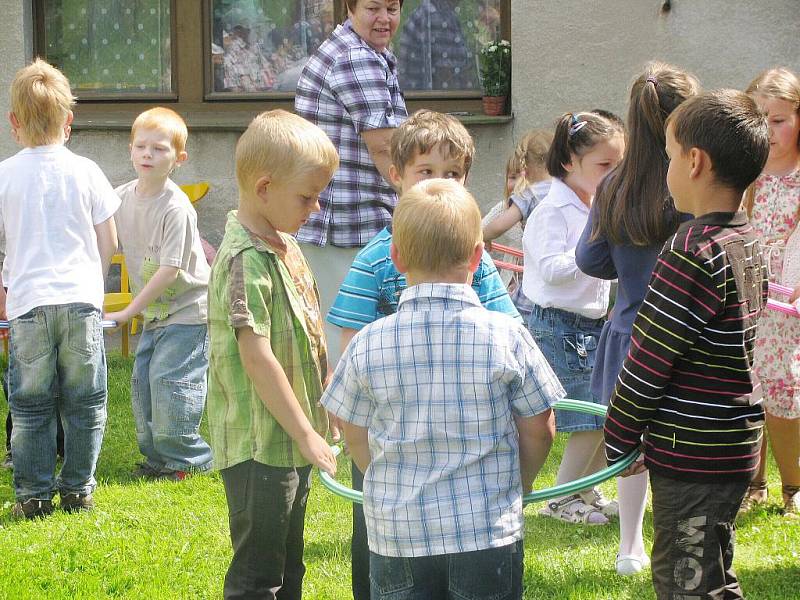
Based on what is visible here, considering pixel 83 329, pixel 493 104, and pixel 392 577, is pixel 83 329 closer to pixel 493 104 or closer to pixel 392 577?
pixel 392 577

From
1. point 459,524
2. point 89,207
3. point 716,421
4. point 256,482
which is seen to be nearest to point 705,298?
point 716,421

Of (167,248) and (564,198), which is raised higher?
(564,198)

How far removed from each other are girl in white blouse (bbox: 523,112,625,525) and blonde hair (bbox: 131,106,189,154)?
2.10 m

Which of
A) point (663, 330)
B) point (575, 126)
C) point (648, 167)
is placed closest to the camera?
point (663, 330)

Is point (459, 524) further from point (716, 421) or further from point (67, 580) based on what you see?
point (67, 580)

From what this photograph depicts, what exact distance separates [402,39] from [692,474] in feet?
24.1

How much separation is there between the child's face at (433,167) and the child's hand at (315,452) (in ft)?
2.74

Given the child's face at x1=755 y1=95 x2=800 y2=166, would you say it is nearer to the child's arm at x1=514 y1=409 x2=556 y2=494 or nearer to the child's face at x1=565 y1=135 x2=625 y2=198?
the child's face at x1=565 y1=135 x2=625 y2=198

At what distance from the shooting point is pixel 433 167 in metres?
3.31

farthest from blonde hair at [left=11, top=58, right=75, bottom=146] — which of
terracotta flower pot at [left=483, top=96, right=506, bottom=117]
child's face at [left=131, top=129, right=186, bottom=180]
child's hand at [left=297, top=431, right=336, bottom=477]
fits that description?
terracotta flower pot at [left=483, top=96, right=506, bottom=117]

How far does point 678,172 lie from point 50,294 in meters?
3.05

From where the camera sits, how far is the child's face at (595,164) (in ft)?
14.3

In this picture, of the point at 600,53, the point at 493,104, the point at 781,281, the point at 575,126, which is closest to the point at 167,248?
the point at 575,126

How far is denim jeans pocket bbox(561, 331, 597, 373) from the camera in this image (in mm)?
4715
